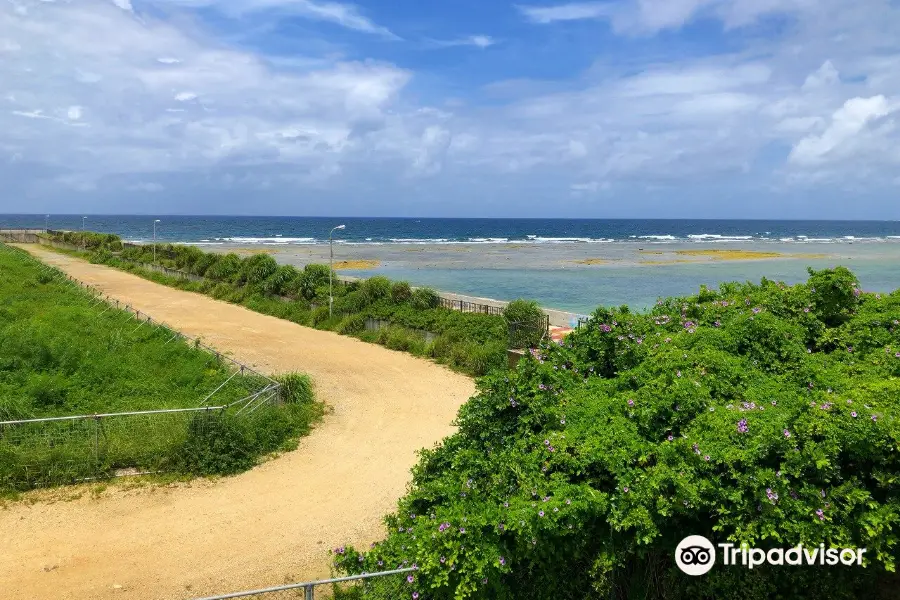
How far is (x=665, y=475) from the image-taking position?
19.3 feet

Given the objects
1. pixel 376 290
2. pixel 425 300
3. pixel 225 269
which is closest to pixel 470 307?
pixel 425 300

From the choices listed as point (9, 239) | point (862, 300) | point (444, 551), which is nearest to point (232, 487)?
point (444, 551)

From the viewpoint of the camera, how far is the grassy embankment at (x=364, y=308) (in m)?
22.0

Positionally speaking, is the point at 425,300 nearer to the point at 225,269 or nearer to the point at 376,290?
the point at 376,290

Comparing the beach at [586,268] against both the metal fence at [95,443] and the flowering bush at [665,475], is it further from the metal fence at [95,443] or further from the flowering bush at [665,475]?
the flowering bush at [665,475]

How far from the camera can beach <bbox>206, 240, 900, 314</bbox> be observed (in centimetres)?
4566

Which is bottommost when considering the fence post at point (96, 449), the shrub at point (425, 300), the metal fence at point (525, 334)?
the fence post at point (96, 449)

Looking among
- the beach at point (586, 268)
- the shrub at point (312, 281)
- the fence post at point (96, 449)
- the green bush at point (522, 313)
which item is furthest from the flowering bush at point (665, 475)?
the beach at point (586, 268)

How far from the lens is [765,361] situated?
775 cm

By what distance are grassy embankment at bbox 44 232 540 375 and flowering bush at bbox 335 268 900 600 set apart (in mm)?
11709

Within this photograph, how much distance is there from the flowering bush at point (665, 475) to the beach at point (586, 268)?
27.3 meters

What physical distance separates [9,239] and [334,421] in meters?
87.6

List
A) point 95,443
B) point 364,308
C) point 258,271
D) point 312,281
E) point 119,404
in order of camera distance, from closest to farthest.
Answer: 1. point 95,443
2. point 119,404
3. point 364,308
4. point 312,281
5. point 258,271

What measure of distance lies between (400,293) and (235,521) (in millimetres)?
17172
